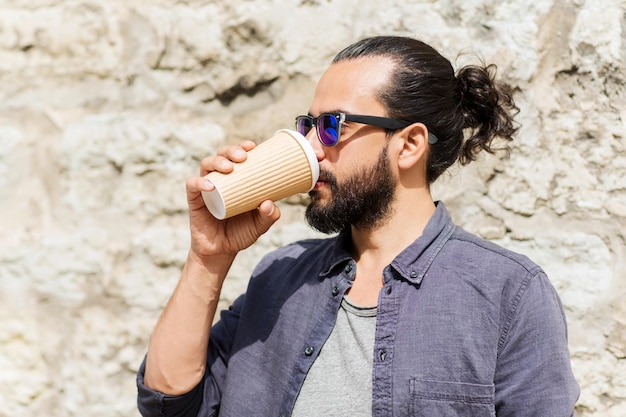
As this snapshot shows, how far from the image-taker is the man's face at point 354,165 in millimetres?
1827

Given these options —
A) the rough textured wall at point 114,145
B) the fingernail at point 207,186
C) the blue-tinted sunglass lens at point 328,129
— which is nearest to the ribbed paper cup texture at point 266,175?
the fingernail at point 207,186

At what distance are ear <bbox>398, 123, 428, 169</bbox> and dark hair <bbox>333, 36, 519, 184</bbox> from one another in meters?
0.03

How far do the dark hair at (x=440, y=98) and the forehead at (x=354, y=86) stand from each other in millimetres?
21

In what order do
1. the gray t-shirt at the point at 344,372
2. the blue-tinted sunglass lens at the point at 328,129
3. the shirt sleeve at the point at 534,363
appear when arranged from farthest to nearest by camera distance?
the blue-tinted sunglass lens at the point at 328,129 → the gray t-shirt at the point at 344,372 → the shirt sleeve at the point at 534,363

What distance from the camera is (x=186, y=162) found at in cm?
244

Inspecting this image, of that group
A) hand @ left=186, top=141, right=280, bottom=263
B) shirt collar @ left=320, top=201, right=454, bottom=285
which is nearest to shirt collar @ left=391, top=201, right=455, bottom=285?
shirt collar @ left=320, top=201, right=454, bottom=285

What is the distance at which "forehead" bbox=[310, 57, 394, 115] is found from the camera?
1.85m

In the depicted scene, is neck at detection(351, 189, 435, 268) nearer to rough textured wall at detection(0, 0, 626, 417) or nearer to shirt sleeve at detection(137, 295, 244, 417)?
shirt sleeve at detection(137, 295, 244, 417)

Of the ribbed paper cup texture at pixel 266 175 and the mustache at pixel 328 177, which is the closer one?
the ribbed paper cup texture at pixel 266 175

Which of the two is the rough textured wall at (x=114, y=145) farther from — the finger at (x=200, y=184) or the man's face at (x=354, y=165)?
the finger at (x=200, y=184)

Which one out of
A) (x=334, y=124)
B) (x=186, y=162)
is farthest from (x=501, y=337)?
(x=186, y=162)

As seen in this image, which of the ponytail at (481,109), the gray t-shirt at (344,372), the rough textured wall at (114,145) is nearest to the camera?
the gray t-shirt at (344,372)

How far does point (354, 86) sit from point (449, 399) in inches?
31.1

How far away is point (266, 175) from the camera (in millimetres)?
1686
